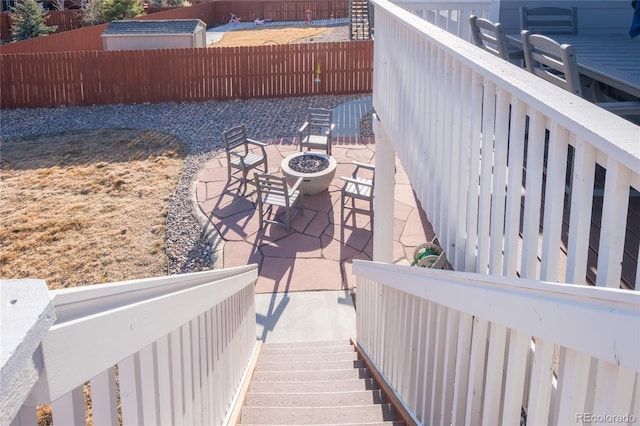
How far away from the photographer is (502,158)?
2.26 metres

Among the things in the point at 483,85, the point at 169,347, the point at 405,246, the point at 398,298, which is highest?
the point at 483,85

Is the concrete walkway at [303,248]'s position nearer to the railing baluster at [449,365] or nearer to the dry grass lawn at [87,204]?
the dry grass lawn at [87,204]

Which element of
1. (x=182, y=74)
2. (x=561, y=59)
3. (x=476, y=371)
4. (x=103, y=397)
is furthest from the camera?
(x=182, y=74)

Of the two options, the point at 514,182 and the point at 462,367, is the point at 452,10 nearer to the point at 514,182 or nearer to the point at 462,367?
the point at 514,182

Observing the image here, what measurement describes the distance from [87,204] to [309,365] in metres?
5.70

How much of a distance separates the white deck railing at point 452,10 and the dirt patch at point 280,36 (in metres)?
20.3

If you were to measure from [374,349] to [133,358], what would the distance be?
10.8 feet

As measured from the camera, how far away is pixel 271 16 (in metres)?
36.2

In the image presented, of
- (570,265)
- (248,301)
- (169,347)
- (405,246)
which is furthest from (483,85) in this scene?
(405,246)

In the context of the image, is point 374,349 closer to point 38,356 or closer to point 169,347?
point 169,347

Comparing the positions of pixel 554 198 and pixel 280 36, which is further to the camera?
pixel 280 36

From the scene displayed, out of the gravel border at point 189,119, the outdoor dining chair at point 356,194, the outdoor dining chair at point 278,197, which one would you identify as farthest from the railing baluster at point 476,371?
the gravel border at point 189,119

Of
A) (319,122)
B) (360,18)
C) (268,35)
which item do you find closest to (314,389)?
(319,122)

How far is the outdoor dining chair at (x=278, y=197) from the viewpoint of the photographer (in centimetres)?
780
